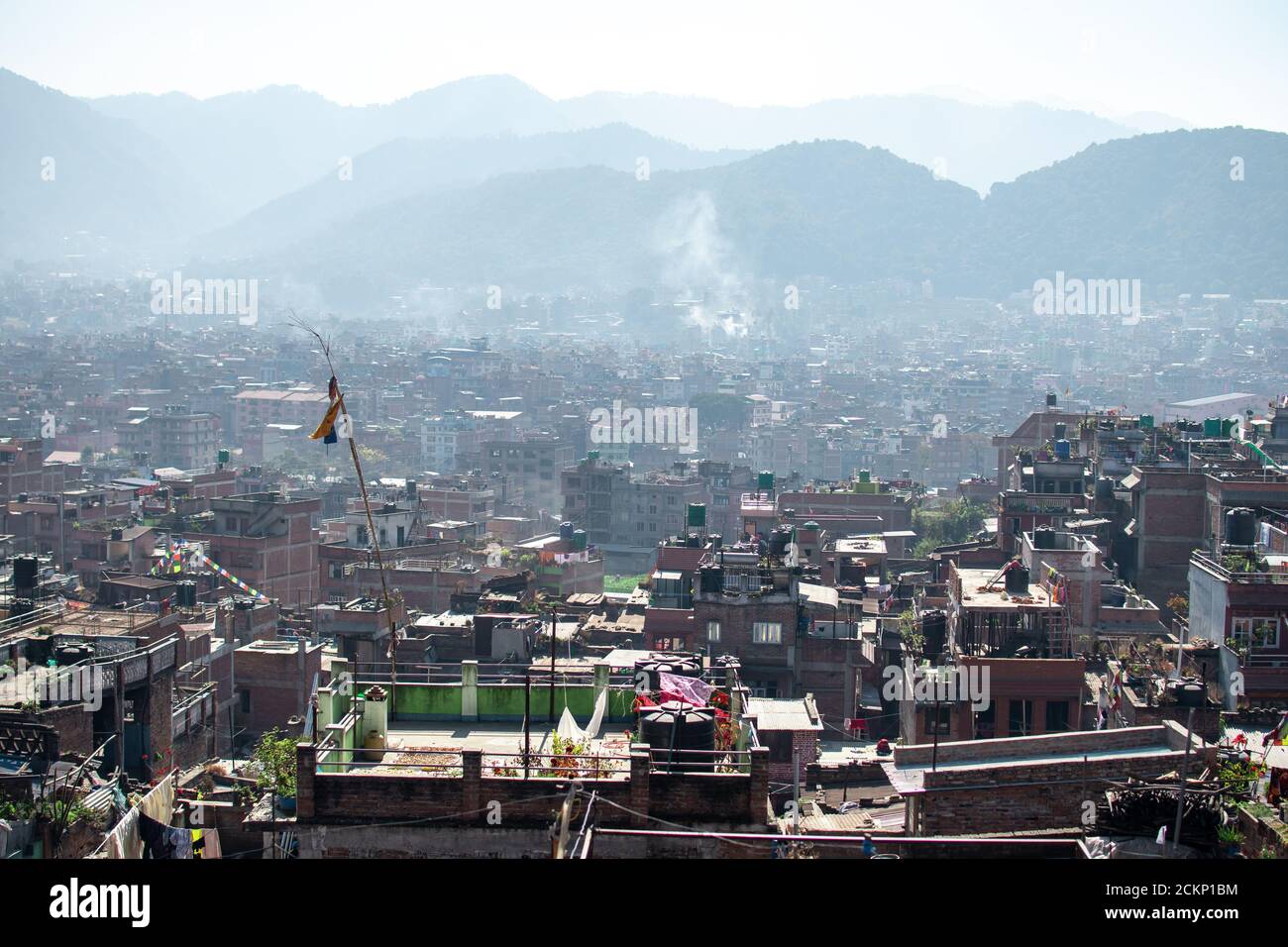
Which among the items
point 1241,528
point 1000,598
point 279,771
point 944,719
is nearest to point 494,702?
point 279,771

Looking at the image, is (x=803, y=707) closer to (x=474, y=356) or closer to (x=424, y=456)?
(x=424, y=456)

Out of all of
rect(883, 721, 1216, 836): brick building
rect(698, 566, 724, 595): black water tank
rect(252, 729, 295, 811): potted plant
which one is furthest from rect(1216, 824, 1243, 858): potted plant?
rect(698, 566, 724, 595): black water tank

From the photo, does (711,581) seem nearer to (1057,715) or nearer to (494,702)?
(1057,715)

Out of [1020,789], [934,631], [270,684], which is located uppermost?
[1020,789]

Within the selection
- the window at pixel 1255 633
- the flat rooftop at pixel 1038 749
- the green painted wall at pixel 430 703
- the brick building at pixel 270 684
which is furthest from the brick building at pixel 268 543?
the green painted wall at pixel 430 703

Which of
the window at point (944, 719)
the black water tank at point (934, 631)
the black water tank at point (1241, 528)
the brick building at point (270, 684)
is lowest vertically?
the brick building at point (270, 684)

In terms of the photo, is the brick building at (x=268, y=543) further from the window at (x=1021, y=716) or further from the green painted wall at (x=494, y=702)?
the green painted wall at (x=494, y=702)

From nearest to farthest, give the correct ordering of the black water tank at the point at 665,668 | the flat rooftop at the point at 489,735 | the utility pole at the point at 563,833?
the utility pole at the point at 563,833 → the flat rooftop at the point at 489,735 → the black water tank at the point at 665,668
